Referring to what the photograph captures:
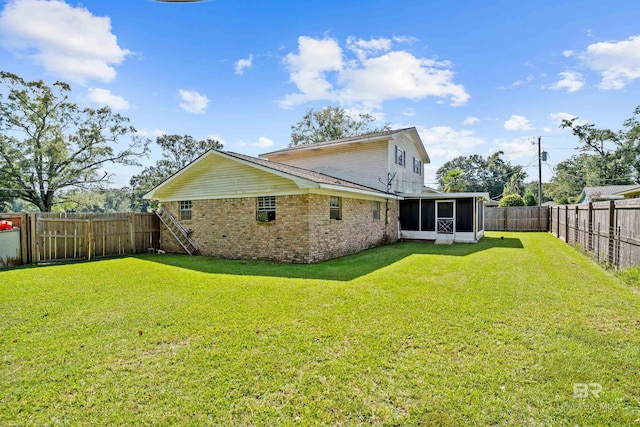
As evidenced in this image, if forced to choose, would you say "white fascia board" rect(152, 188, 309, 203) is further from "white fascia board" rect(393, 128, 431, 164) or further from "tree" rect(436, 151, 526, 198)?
"tree" rect(436, 151, 526, 198)

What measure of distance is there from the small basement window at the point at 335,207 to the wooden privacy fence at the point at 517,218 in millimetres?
→ 17596

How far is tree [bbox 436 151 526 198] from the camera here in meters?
59.7

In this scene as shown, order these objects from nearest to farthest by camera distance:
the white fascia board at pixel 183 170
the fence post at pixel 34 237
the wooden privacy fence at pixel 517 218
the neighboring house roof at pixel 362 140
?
the fence post at pixel 34 237 → the white fascia board at pixel 183 170 → the neighboring house roof at pixel 362 140 → the wooden privacy fence at pixel 517 218

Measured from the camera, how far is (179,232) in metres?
12.6

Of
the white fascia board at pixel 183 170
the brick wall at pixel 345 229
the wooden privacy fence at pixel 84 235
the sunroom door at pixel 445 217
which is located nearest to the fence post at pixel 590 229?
the sunroom door at pixel 445 217

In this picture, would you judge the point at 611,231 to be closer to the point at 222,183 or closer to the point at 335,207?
the point at 335,207

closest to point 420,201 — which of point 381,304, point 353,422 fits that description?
point 381,304

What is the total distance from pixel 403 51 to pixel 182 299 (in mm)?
11762

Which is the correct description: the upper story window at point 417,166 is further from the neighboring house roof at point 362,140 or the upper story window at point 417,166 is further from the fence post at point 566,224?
the fence post at point 566,224

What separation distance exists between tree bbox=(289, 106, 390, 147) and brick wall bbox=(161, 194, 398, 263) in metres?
21.8

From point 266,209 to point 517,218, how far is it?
20.4 metres

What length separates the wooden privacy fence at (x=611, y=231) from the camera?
6105 mm

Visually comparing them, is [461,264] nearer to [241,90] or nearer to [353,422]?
[353,422]

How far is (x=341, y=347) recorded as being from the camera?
3.52 meters
